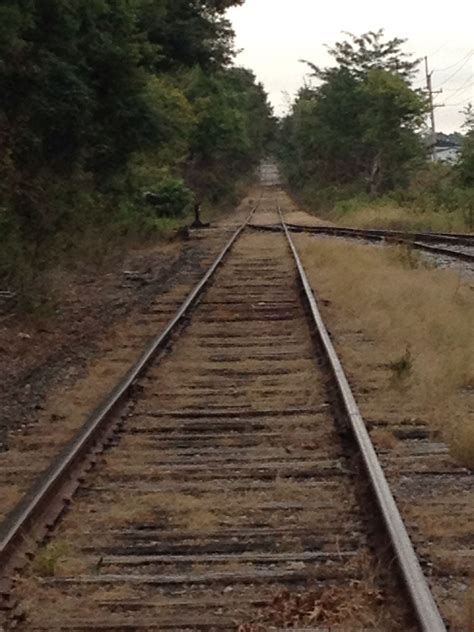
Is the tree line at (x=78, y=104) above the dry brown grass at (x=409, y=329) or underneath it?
above

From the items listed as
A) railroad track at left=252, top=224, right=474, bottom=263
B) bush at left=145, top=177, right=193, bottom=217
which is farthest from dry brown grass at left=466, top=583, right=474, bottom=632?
bush at left=145, top=177, right=193, bottom=217

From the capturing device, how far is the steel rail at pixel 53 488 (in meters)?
4.68

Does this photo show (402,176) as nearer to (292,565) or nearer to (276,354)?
(276,354)

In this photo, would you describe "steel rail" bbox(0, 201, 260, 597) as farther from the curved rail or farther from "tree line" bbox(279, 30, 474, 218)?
"tree line" bbox(279, 30, 474, 218)

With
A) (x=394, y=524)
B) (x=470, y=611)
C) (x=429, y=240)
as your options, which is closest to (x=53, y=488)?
(x=394, y=524)

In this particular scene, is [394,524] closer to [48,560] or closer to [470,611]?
[470,611]

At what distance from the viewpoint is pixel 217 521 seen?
5.22 m

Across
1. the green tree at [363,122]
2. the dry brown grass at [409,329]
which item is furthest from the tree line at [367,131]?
the dry brown grass at [409,329]

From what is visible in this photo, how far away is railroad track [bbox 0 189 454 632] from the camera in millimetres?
4121

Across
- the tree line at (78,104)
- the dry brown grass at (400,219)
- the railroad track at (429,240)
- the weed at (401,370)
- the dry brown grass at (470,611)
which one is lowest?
the dry brown grass at (400,219)

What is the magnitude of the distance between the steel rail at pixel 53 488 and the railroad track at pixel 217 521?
0.01 metres

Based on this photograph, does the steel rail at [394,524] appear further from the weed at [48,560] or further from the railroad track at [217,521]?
the weed at [48,560]

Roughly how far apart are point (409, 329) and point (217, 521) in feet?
21.7

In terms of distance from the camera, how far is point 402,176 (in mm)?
60281
